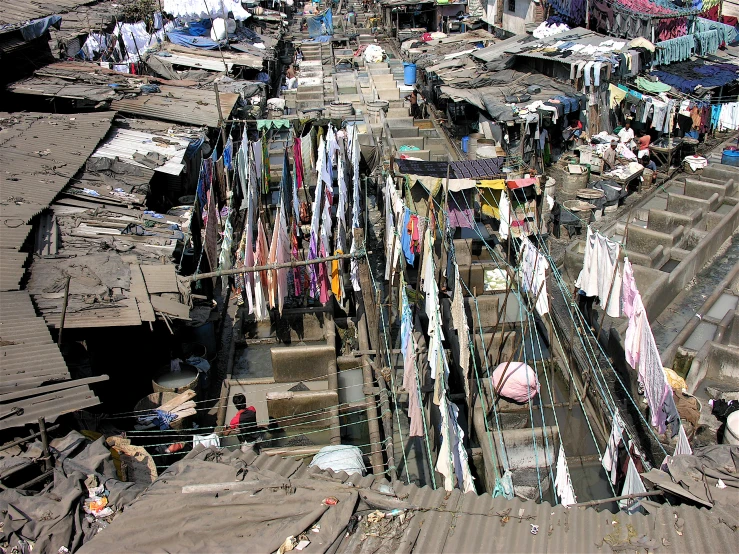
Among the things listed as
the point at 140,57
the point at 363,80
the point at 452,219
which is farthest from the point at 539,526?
the point at 363,80

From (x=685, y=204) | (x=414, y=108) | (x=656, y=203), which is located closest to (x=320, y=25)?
(x=414, y=108)

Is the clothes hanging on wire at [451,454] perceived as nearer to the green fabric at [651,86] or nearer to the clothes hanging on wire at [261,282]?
the clothes hanging on wire at [261,282]

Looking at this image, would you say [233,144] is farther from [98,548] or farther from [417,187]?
[98,548]

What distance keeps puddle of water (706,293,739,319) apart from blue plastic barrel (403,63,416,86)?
20.3 meters

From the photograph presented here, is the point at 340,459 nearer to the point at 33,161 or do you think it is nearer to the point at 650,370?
the point at 650,370

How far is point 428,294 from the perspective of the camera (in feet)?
34.5

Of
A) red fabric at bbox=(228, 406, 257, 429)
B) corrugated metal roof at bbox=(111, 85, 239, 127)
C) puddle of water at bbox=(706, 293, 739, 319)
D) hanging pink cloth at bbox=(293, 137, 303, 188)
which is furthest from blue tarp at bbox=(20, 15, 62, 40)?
puddle of water at bbox=(706, 293, 739, 319)

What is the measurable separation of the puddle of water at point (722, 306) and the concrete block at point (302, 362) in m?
8.69

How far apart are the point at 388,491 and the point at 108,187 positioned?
408 inches

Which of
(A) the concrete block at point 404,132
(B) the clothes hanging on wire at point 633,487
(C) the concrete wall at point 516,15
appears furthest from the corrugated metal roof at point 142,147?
(C) the concrete wall at point 516,15

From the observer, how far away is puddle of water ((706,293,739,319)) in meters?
14.3

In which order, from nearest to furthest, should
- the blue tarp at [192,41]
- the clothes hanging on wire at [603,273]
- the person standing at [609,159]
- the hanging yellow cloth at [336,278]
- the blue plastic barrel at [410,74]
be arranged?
the clothes hanging on wire at [603,273] < the hanging yellow cloth at [336,278] < the person standing at [609,159] < the blue tarp at [192,41] < the blue plastic barrel at [410,74]

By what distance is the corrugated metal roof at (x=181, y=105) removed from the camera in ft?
57.7

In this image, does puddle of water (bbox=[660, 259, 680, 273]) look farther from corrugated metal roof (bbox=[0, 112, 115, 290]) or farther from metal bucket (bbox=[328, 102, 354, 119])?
corrugated metal roof (bbox=[0, 112, 115, 290])
